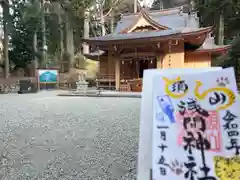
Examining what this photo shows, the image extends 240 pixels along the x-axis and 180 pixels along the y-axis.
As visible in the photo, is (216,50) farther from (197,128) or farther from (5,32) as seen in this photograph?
(5,32)

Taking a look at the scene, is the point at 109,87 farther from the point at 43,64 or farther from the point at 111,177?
the point at 111,177

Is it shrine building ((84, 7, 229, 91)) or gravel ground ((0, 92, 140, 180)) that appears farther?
shrine building ((84, 7, 229, 91))

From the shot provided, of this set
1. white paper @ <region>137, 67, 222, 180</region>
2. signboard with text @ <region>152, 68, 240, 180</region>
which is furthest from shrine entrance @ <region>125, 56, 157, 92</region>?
signboard with text @ <region>152, 68, 240, 180</region>

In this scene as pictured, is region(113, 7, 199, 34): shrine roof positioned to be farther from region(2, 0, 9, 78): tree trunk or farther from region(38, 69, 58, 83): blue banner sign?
region(2, 0, 9, 78): tree trunk

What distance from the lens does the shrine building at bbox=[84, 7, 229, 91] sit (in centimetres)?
1113

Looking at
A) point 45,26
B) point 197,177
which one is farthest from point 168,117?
point 45,26

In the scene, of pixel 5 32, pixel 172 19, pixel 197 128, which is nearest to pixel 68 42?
pixel 5 32

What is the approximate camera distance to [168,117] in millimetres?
1412

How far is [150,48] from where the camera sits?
1223 cm

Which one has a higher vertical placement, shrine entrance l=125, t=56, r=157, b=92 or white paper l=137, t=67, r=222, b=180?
shrine entrance l=125, t=56, r=157, b=92

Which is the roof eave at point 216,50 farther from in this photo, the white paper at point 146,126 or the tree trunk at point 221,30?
the white paper at point 146,126

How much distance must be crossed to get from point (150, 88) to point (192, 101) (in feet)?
0.94

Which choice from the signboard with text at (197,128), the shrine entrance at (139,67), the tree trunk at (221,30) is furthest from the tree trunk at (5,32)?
the signboard with text at (197,128)

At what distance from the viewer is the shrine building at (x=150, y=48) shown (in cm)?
1113
